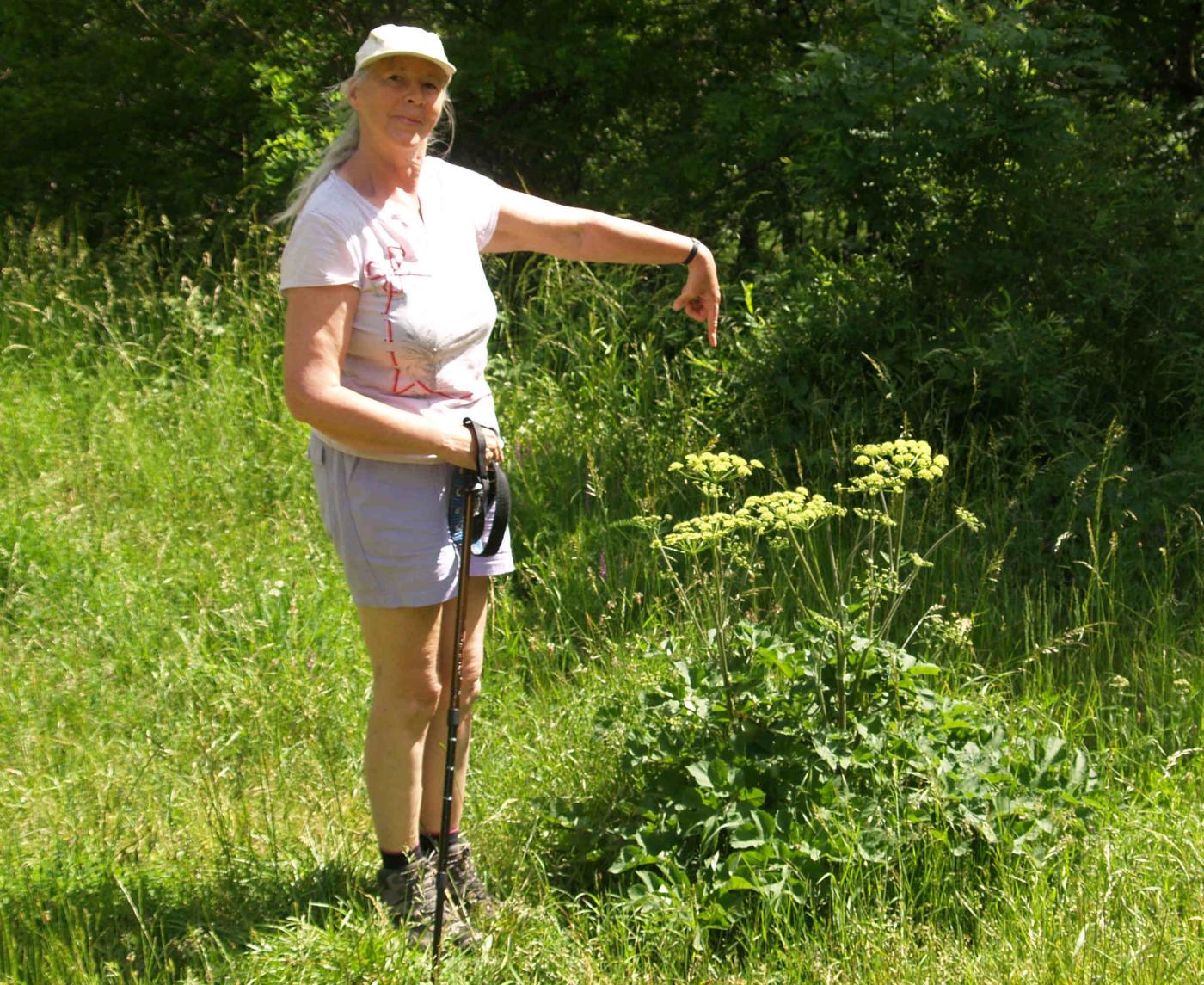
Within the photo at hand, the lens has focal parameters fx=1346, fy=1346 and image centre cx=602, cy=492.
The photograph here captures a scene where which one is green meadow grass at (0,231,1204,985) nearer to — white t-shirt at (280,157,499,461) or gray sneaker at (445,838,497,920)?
gray sneaker at (445,838,497,920)

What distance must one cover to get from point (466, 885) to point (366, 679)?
1.26m

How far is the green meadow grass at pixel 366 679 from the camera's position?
3033 millimetres

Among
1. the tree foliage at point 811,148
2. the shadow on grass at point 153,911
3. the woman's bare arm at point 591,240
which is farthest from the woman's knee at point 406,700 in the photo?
the tree foliage at point 811,148

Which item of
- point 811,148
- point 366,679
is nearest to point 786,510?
point 366,679

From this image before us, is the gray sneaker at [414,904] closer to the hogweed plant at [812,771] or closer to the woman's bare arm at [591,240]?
the hogweed plant at [812,771]

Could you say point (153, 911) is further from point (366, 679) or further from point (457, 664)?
point (366, 679)

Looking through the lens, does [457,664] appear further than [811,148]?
No

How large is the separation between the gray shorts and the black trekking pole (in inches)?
2.3

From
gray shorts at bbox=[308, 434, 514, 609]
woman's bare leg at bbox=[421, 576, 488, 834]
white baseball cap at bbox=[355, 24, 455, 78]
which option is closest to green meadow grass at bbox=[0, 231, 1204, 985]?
woman's bare leg at bbox=[421, 576, 488, 834]

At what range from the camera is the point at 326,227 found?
2.74m

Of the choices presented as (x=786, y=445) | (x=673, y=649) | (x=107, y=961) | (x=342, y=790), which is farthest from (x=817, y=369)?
(x=107, y=961)

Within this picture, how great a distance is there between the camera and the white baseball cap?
9.14ft

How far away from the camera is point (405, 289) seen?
2826mm

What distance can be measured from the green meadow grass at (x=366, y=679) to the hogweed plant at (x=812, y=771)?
3.4 inches
